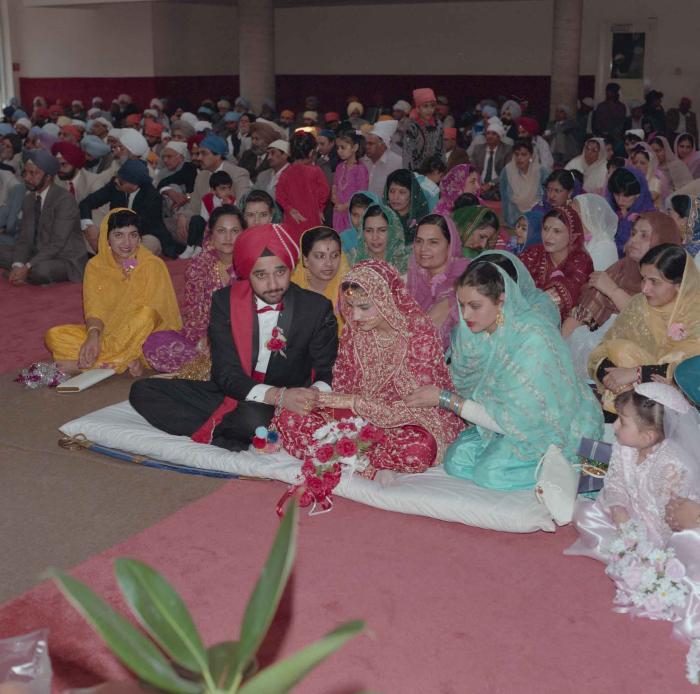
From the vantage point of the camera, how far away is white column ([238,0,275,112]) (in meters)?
14.8

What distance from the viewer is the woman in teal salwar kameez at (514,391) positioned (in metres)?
3.24

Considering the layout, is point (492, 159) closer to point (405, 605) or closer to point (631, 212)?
point (631, 212)

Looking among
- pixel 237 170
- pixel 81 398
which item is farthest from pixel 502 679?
pixel 237 170

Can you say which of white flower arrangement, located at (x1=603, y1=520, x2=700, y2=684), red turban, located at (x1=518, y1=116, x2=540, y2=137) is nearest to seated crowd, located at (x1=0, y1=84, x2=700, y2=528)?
white flower arrangement, located at (x1=603, y1=520, x2=700, y2=684)

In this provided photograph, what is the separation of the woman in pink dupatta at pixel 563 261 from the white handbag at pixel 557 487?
5.59 ft

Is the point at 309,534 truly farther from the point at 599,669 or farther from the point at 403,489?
the point at 599,669

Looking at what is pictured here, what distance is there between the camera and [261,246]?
12.0 feet

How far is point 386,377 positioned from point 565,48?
11052 millimetres

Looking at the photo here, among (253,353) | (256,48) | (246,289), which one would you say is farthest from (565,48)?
(253,353)

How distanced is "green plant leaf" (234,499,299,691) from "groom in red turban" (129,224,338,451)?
8.58 feet

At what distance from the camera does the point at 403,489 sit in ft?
10.7

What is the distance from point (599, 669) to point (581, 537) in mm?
613

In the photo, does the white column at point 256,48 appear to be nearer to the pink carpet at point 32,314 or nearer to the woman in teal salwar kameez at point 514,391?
the pink carpet at point 32,314

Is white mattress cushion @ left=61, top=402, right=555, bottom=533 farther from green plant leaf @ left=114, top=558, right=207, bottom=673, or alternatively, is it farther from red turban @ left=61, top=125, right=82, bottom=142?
red turban @ left=61, top=125, right=82, bottom=142
